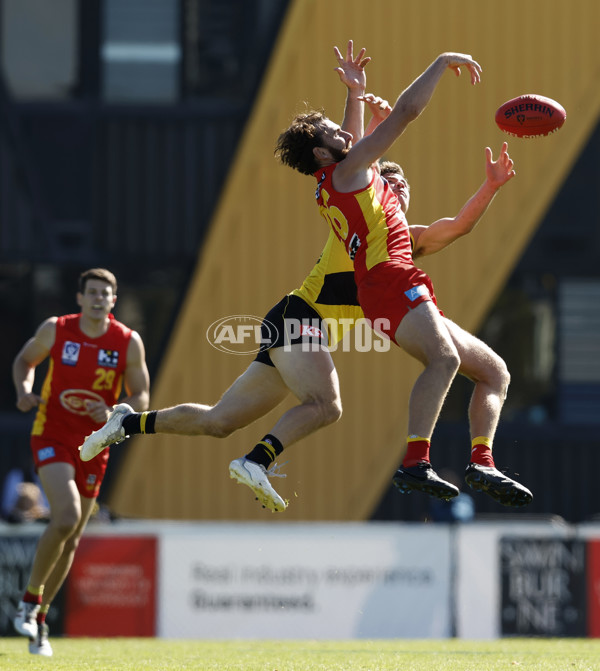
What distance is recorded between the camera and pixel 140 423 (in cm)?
684

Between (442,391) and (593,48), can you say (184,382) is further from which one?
(442,391)

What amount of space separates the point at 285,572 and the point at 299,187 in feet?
17.9

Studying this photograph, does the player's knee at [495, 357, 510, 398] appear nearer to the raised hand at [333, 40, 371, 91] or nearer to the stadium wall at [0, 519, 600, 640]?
the raised hand at [333, 40, 371, 91]

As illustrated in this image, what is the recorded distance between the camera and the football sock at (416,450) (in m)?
6.21

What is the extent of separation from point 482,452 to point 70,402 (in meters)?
3.08

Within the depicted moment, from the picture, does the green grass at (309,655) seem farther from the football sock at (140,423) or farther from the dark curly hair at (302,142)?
the dark curly hair at (302,142)

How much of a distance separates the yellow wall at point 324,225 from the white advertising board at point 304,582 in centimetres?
344

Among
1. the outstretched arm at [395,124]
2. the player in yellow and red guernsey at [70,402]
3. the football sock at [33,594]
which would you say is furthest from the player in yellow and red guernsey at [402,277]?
the football sock at [33,594]

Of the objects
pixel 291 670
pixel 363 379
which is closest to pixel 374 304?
pixel 291 670

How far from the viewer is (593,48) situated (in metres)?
15.0

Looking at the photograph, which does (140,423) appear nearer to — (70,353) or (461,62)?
(70,353)

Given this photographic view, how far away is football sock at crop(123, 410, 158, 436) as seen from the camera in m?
6.80

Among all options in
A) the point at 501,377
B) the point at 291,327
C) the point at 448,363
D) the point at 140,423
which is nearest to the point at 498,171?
the point at 501,377

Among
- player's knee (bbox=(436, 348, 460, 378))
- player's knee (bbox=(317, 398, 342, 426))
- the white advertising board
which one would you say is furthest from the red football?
the white advertising board
